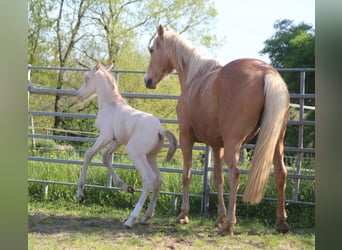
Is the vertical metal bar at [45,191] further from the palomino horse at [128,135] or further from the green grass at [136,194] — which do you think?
the palomino horse at [128,135]

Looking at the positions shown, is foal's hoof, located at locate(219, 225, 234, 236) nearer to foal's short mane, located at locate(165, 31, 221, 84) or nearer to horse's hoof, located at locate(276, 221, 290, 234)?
horse's hoof, located at locate(276, 221, 290, 234)

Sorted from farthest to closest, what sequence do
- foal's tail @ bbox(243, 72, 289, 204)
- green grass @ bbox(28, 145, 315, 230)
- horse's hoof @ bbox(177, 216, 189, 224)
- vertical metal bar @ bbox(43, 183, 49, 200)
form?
1. vertical metal bar @ bbox(43, 183, 49, 200)
2. green grass @ bbox(28, 145, 315, 230)
3. horse's hoof @ bbox(177, 216, 189, 224)
4. foal's tail @ bbox(243, 72, 289, 204)

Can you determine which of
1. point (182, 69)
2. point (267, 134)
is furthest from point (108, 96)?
point (267, 134)

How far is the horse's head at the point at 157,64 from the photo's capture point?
3.83 metres

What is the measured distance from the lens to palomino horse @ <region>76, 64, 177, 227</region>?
3.39 meters

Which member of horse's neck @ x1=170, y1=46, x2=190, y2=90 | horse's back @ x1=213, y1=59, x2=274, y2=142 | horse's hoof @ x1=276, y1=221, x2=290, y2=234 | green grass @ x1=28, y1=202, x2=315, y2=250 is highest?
horse's neck @ x1=170, y1=46, x2=190, y2=90

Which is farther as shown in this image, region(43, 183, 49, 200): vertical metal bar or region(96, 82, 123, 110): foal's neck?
region(43, 183, 49, 200): vertical metal bar

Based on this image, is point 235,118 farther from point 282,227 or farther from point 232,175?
point 282,227

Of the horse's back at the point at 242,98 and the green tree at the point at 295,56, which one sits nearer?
the horse's back at the point at 242,98

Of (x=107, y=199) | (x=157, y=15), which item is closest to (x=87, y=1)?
(x=157, y=15)

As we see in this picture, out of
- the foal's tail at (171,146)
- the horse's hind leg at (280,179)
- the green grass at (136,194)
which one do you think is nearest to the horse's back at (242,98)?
the horse's hind leg at (280,179)

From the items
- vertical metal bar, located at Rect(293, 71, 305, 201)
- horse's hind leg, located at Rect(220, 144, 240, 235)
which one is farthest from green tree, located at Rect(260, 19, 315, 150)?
horse's hind leg, located at Rect(220, 144, 240, 235)

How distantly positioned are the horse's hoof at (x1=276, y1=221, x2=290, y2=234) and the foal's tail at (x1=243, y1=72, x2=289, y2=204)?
1.67 ft
